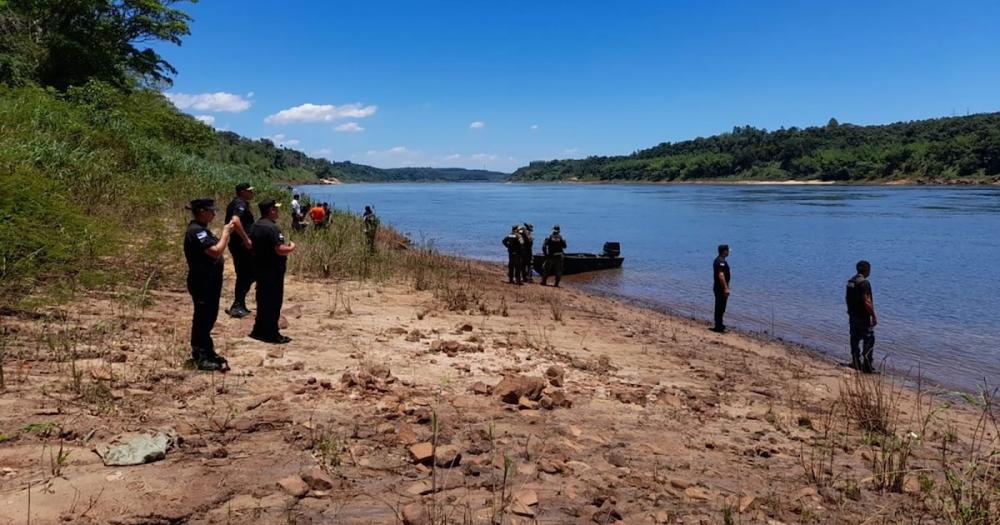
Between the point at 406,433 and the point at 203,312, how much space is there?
91.6 inches

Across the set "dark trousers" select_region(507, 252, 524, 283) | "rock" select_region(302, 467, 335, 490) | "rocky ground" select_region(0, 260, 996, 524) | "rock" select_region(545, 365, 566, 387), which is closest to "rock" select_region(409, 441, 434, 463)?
"rocky ground" select_region(0, 260, 996, 524)

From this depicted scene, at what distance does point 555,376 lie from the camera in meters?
6.76

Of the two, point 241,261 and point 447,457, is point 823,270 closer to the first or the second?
point 241,261

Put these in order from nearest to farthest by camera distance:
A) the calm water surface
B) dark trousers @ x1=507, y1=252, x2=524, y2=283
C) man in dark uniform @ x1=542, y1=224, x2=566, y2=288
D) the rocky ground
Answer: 1. the rocky ground
2. the calm water surface
3. dark trousers @ x1=507, y1=252, x2=524, y2=283
4. man in dark uniform @ x1=542, y1=224, x2=566, y2=288

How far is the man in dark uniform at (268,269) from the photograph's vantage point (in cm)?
692

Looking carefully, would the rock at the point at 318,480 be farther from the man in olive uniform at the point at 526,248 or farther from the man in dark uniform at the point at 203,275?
the man in olive uniform at the point at 526,248

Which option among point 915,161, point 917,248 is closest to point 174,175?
point 917,248

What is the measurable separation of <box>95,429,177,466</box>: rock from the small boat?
15.4 meters

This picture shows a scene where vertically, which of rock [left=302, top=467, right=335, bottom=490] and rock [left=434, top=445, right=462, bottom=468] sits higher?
rock [left=302, top=467, right=335, bottom=490]

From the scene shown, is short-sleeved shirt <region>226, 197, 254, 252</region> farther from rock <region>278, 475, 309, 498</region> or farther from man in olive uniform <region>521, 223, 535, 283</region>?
man in olive uniform <region>521, 223, 535, 283</region>

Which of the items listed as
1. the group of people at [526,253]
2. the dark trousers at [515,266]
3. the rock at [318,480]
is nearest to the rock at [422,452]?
the rock at [318,480]

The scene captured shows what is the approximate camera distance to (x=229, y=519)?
3395mm

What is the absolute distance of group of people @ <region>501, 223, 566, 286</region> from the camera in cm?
1736

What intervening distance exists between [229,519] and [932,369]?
35.4 ft
